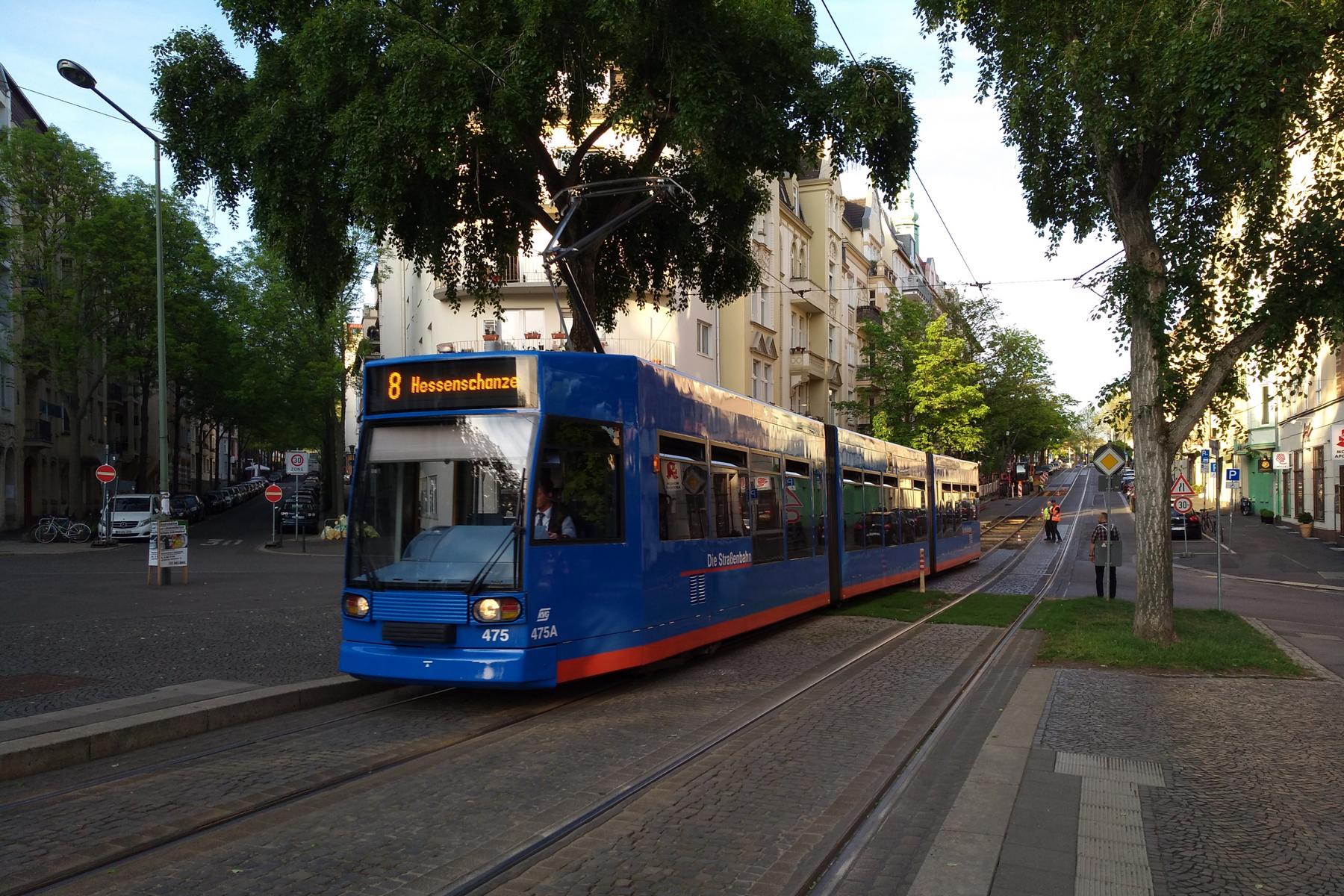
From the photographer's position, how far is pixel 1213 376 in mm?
12648

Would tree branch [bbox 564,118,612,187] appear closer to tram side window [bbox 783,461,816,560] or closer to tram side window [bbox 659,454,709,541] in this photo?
tram side window [bbox 783,461,816,560]

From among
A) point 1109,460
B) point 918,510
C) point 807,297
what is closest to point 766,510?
point 1109,460

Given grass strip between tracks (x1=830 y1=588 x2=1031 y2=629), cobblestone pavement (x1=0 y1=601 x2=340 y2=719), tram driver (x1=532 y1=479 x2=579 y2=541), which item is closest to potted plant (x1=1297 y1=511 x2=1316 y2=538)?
grass strip between tracks (x1=830 y1=588 x2=1031 y2=629)

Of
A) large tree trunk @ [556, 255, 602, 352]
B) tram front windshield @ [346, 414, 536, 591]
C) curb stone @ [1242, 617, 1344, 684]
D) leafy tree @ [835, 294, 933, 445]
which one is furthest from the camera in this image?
leafy tree @ [835, 294, 933, 445]

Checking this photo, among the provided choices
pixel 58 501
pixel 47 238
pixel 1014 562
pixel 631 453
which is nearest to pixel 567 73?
pixel 631 453

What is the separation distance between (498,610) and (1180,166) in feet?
32.7

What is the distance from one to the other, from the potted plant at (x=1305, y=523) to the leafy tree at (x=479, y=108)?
105 ft

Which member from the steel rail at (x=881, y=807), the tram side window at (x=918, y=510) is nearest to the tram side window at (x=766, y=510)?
the steel rail at (x=881, y=807)

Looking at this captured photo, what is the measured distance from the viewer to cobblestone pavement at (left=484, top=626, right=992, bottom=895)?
4992 millimetres

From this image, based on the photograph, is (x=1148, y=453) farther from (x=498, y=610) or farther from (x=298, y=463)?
(x=298, y=463)

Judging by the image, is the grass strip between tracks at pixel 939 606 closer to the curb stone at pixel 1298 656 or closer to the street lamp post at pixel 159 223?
Answer: the curb stone at pixel 1298 656

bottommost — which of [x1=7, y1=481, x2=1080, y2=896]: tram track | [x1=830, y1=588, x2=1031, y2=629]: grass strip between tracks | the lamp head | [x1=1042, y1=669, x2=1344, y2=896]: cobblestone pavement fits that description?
[x1=830, y1=588, x2=1031, y2=629]: grass strip between tracks

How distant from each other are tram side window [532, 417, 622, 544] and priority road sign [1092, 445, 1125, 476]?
38.8 feet

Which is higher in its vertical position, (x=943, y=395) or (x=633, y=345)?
(x=633, y=345)
